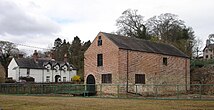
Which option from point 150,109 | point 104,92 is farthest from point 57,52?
point 150,109

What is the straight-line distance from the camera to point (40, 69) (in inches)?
2761

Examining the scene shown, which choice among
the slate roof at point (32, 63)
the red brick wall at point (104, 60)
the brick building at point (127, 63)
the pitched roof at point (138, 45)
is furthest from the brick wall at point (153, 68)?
the slate roof at point (32, 63)

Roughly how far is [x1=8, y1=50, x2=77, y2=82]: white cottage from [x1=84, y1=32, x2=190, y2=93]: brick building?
30.9m

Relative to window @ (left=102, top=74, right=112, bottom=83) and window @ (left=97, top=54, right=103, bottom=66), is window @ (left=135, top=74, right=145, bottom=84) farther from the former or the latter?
window @ (left=97, top=54, right=103, bottom=66)

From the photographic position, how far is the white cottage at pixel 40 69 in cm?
6719

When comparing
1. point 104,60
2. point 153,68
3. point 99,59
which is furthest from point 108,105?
point 153,68

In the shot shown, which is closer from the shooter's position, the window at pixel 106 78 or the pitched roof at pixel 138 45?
the window at pixel 106 78

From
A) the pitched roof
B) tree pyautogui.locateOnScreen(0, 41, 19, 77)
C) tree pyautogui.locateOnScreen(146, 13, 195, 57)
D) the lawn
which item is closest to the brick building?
the pitched roof

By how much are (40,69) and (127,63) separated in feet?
123

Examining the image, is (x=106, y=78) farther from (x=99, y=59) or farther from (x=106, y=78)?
(x=99, y=59)

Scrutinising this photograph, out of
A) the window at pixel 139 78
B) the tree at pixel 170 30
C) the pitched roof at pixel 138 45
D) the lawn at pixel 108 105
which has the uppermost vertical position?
the tree at pixel 170 30

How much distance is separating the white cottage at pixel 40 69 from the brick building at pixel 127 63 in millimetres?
30903

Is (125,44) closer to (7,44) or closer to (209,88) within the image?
(209,88)

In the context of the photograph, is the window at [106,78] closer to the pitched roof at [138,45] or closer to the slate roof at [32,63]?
the pitched roof at [138,45]
